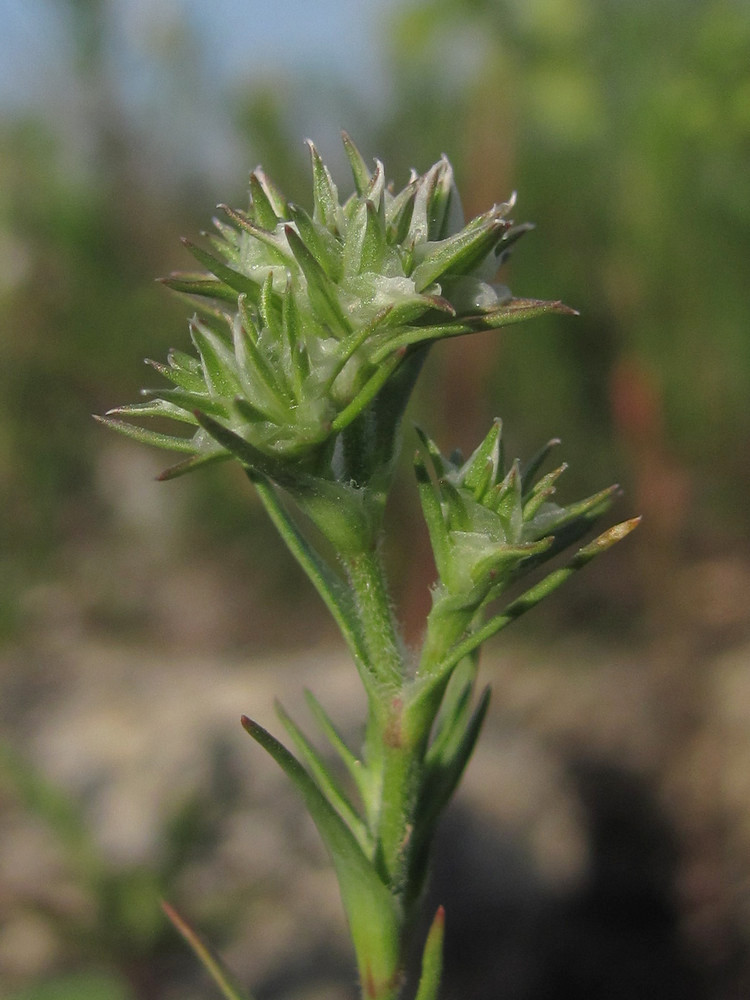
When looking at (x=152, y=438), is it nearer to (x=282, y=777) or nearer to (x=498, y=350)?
(x=282, y=777)

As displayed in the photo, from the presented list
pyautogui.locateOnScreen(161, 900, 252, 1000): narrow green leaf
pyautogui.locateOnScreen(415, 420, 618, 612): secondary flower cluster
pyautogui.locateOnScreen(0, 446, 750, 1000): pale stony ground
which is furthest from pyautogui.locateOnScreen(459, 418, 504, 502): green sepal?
pyautogui.locateOnScreen(0, 446, 750, 1000): pale stony ground

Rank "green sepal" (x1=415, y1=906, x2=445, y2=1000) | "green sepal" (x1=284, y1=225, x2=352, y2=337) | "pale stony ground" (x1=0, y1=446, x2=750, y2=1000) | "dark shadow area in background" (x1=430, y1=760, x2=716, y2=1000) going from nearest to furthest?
1. "green sepal" (x1=284, y1=225, x2=352, y2=337)
2. "green sepal" (x1=415, y1=906, x2=445, y2=1000)
3. "pale stony ground" (x1=0, y1=446, x2=750, y2=1000)
4. "dark shadow area in background" (x1=430, y1=760, x2=716, y2=1000)

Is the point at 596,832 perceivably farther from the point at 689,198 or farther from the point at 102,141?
the point at 102,141

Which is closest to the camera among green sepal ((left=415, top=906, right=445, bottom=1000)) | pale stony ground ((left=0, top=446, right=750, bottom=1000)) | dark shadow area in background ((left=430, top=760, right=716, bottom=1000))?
green sepal ((left=415, top=906, right=445, bottom=1000))

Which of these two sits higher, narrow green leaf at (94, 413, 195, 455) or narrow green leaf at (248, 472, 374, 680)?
narrow green leaf at (94, 413, 195, 455)

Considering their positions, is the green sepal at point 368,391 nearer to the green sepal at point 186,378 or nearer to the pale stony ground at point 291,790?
the green sepal at point 186,378

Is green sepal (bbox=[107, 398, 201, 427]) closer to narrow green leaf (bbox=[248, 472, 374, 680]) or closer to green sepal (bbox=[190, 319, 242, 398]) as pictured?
green sepal (bbox=[190, 319, 242, 398])

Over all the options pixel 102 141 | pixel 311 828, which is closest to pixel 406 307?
pixel 311 828

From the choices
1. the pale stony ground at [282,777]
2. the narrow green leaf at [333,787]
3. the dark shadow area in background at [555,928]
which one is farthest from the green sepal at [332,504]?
the dark shadow area in background at [555,928]
